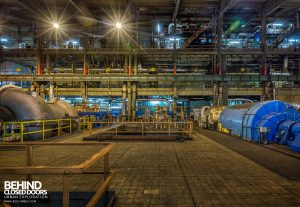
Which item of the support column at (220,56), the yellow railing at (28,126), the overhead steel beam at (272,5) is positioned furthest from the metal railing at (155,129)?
the overhead steel beam at (272,5)

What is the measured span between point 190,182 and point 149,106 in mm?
25155

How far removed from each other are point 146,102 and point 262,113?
2256 centimetres

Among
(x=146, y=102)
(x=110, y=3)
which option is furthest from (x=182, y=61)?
(x=110, y=3)

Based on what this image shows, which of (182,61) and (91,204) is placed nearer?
(91,204)

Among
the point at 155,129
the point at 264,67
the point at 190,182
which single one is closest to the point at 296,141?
the point at 190,182

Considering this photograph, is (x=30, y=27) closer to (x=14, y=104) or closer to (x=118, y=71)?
(x=118, y=71)

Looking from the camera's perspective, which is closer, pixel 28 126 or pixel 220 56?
pixel 28 126

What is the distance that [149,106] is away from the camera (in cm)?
3105

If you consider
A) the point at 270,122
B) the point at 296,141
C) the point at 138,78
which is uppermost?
the point at 138,78

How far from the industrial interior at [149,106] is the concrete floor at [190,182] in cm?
4

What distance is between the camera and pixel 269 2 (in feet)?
86.6

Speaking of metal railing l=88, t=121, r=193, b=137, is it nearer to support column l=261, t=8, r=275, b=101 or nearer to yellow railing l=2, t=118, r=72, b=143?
yellow railing l=2, t=118, r=72, b=143

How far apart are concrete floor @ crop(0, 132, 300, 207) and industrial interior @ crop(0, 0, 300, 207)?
43 millimetres

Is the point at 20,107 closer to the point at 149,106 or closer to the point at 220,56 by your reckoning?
the point at 149,106
